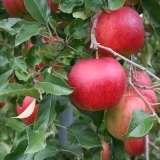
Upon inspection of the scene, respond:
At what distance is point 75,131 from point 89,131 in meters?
0.04

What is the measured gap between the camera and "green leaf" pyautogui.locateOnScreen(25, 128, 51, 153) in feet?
2.59

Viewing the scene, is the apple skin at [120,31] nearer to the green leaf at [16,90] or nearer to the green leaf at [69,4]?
the green leaf at [69,4]

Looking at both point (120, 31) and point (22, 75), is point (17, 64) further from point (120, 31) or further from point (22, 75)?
point (120, 31)

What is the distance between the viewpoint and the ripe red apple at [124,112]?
0.95 meters

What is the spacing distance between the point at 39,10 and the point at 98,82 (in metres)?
0.25

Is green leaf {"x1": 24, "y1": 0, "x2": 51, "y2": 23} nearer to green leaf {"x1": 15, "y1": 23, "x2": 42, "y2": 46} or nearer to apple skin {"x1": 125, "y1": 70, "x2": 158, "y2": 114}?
green leaf {"x1": 15, "y1": 23, "x2": 42, "y2": 46}

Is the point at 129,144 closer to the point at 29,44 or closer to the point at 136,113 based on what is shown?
the point at 29,44

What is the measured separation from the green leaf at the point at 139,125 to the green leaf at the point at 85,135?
19 centimetres

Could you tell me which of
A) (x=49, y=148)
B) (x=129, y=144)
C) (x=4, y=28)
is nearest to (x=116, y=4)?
(x=4, y=28)

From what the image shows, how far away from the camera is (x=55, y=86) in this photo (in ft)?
2.67

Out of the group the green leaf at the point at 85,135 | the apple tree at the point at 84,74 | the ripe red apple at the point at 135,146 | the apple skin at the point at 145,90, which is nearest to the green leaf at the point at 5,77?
the apple tree at the point at 84,74

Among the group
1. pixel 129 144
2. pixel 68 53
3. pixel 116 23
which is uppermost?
pixel 116 23

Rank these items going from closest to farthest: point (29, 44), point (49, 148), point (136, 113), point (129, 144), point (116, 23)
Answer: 1. point (136, 113)
2. point (116, 23)
3. point (49, 148)
4. point (29, 44)
5. point (129, 144)

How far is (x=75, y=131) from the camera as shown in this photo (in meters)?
1.01
